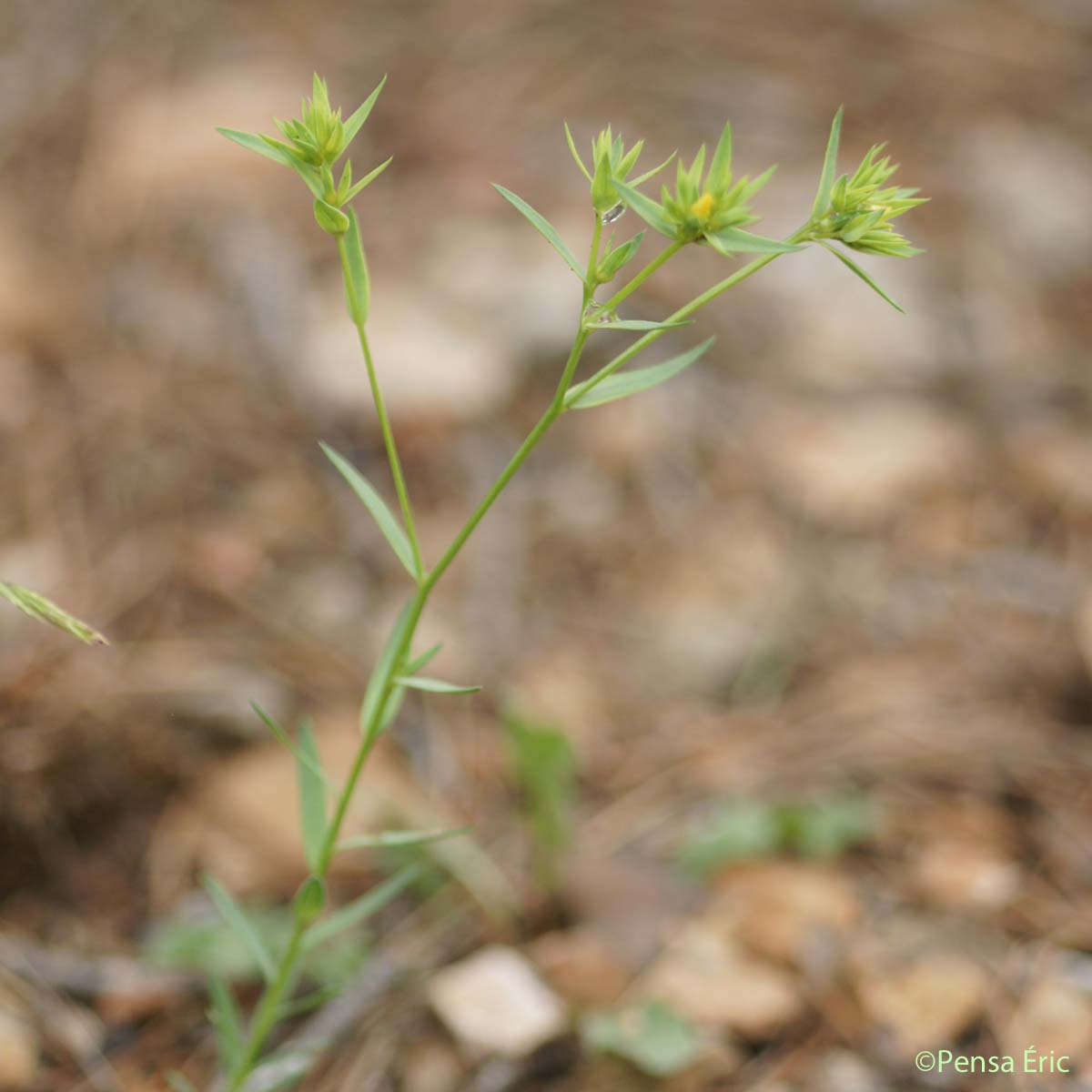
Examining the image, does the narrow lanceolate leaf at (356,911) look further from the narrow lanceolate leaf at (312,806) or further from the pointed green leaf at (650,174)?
the pointed green leaf at (650,174)

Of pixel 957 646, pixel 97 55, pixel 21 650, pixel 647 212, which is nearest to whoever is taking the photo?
pixel 647 212

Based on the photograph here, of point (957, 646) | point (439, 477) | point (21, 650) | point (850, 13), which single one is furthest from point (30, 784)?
point (850, 13)

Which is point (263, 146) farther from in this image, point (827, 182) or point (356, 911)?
point (356, 911)

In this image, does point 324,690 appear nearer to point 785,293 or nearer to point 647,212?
point 647,212

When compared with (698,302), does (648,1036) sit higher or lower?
lower

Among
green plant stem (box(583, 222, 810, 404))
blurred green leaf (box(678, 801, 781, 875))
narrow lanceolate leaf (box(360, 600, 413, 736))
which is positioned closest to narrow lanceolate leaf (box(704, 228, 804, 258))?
green plant stem (box(583, 222, 810, 404))

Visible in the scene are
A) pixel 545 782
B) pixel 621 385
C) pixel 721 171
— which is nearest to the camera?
pixel 721 171

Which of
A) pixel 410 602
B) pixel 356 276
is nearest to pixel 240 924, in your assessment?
pixel 410 602

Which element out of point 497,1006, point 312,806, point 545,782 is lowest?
point 497,1006
